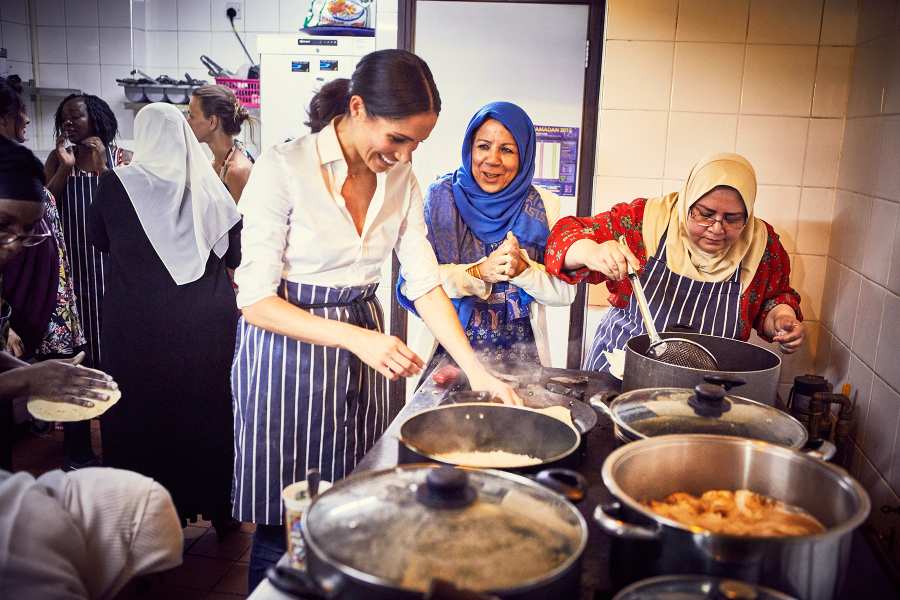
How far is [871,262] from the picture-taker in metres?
2.28

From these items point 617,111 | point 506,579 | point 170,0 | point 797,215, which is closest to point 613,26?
point 617,111

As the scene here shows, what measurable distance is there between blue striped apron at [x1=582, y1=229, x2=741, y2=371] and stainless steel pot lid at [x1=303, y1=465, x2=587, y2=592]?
54.0 inches

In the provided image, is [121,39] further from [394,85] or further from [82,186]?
[394,85]

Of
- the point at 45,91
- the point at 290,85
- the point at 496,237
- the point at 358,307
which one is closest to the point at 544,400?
the point at 358,307

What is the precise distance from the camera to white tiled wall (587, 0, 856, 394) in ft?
8.76

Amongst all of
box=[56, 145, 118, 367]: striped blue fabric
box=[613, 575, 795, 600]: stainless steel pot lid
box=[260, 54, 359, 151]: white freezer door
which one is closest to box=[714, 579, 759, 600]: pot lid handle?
box=[613, 575, 795, 600]: stainless steel pot lid

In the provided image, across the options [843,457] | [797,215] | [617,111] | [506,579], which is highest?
[617,111]

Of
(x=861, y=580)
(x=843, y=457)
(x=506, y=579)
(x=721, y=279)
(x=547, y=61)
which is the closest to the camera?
(x=506, y=579)

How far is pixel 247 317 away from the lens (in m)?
1.74

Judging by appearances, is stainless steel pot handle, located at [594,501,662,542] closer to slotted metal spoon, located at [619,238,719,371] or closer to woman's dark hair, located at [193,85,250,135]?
slotted metal spoon, located at [619,238,719,371]

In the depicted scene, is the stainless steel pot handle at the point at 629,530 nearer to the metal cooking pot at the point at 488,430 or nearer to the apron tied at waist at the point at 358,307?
the metal cooking pot at the point at 488,430

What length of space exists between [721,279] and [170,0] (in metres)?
5.24

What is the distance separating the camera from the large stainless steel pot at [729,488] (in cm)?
74

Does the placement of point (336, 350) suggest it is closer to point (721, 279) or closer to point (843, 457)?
point (721, 279)
